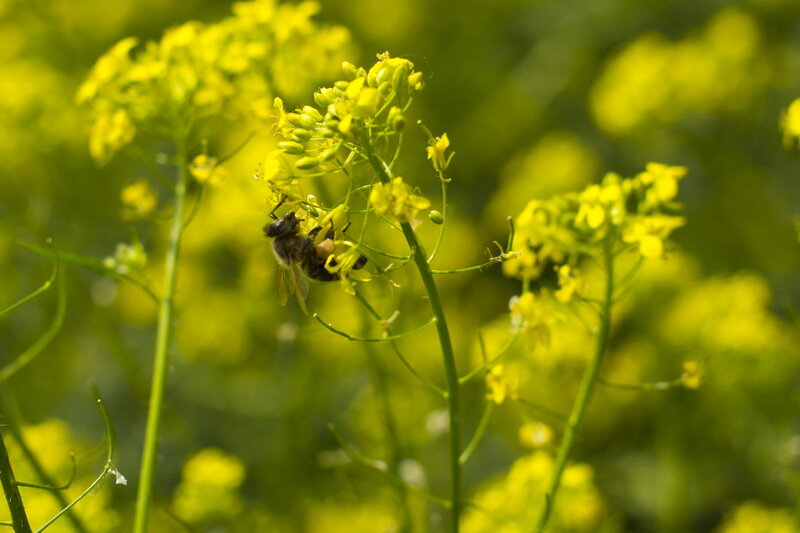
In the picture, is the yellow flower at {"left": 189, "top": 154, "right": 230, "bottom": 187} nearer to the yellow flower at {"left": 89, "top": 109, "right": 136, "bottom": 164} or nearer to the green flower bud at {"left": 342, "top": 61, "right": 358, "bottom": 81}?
the yellow flower at {"left": 89, "top": 109, "right": 136, "bottom": 164}

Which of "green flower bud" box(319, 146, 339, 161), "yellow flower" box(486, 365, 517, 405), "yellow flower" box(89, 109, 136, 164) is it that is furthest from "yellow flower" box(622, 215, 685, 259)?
"yellow flower" box(89, 109, 136, 164)

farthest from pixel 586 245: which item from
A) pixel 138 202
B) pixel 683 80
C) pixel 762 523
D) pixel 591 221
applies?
pixel 683 80

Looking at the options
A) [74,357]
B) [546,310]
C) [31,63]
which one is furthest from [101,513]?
[31,63]

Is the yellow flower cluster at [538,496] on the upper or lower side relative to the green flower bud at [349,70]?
lower

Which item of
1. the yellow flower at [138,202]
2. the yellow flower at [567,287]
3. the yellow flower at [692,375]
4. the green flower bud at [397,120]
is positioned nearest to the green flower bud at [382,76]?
the green flower bud at [397,120]

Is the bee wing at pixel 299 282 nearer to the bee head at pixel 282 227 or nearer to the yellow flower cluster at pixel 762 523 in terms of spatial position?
the bee head at pixel 282 227

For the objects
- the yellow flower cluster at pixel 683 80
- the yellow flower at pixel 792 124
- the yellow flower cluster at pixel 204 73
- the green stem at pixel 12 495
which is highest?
the yellow flower cluster at pixel 683 80

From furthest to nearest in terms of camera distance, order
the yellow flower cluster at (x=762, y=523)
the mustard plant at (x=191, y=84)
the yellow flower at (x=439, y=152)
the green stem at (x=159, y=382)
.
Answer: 1. the yellow flower cluster at (x=762, y=523)
2. the mustard plant at (x=191, y=84)
3. the green stem at (x=159, y=382)
4. the yellow flower at (x=439, y=152)
